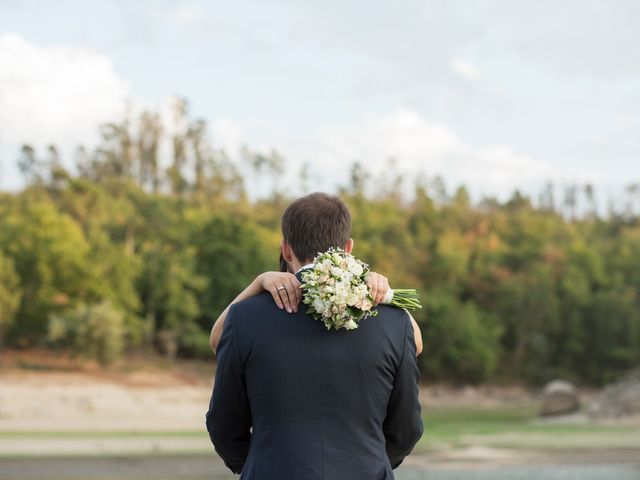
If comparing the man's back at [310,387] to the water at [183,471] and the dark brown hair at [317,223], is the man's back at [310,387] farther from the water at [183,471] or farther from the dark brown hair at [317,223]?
the water at [183,471]

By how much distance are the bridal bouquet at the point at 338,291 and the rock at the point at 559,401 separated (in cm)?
4656

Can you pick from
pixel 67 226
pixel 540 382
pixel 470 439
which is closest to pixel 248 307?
pixel 470 439

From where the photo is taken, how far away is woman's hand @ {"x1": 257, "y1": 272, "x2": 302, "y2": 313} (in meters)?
3.31

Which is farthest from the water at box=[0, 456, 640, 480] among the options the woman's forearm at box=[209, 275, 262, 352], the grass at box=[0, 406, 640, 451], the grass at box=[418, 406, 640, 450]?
the woman's forearm at box=[209, 275, 262, 352]

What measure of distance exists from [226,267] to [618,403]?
24885mm

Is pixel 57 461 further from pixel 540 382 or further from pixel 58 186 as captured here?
pixel 58 186

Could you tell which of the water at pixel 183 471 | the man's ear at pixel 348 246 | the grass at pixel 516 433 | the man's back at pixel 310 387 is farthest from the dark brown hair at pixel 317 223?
the grass at pixel 516 433

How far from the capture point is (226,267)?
62156 mm

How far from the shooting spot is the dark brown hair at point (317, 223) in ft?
11.1

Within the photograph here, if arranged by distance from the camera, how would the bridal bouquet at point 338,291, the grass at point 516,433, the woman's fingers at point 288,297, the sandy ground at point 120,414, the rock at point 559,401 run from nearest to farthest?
the bridal bouquet at point 338,291, the woman's fingers at point 288,297, the sandy ground at point 120,414, the grass at point 516,433, the rock at point 559,401

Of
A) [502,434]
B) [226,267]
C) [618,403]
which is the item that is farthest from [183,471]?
[226,267]

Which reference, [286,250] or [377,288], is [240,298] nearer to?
[286,250]

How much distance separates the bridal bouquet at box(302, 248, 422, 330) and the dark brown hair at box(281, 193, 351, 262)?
0.21ft

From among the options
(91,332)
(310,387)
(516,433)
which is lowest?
(516,433)
